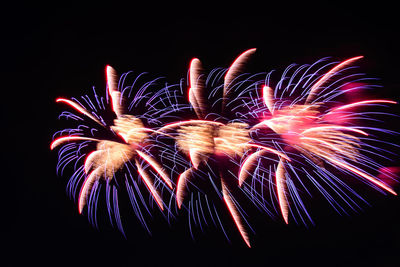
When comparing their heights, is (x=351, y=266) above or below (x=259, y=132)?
below

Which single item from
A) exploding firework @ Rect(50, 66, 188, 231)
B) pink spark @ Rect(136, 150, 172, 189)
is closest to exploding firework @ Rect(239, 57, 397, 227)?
pink spark @ Rect(136, 150, 172, 189)

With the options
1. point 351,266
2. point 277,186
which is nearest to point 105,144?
point 277,186

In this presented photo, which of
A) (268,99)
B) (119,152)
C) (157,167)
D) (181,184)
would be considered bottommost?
(181,184)

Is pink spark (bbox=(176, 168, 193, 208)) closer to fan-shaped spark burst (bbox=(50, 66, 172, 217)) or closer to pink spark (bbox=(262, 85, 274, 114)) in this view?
fan-shaped spark burst (bbox=(50, 66, 172, 217))

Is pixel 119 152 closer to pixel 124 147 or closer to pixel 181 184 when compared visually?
pixel 124 147

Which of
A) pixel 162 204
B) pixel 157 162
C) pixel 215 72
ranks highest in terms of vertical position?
pixel 215 72

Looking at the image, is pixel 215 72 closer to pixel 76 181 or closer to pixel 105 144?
pixel 105 144

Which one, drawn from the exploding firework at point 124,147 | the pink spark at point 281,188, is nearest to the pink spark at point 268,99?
the pink spark at point 281,188

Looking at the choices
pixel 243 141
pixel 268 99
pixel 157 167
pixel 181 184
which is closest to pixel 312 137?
pixel 268 99
